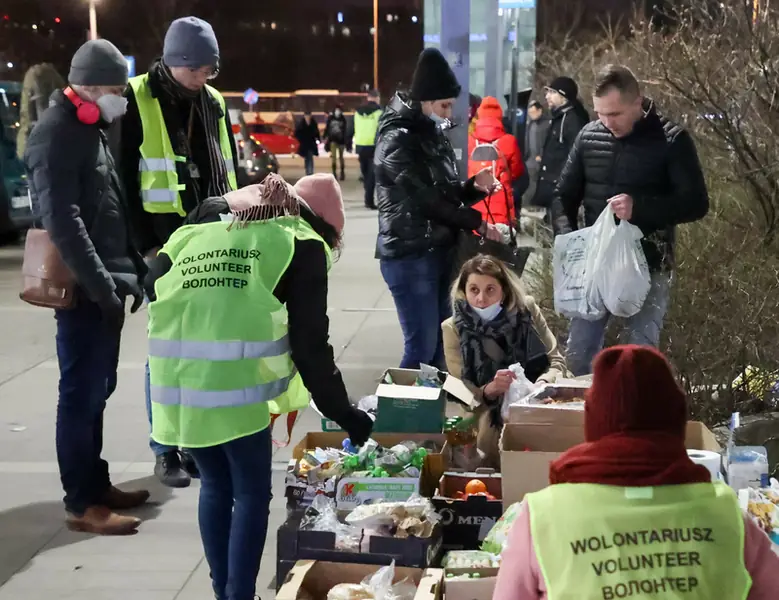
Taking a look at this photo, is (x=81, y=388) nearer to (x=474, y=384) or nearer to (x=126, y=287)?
(x=126, y=287)

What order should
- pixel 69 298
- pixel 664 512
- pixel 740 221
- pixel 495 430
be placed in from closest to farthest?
pixel 664 512 → pixel 69 298 → pixel 495 430 → pixel 740 221

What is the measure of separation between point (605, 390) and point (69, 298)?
9.20 ft

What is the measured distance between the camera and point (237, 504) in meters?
3.68

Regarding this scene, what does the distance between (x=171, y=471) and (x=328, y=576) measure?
1.89m

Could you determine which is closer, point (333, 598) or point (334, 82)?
point (333, 598)

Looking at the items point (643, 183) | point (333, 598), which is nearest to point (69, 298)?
point (333, 598)

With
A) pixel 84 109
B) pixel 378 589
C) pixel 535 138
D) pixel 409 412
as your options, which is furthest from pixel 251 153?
pixel 378 589

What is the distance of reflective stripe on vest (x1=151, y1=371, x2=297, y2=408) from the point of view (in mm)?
3547

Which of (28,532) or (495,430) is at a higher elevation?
(495,430)

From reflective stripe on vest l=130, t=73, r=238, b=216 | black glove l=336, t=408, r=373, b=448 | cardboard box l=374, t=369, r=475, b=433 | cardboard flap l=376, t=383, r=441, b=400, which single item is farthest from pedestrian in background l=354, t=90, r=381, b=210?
black glove l=336, t=408, r=373, b=448

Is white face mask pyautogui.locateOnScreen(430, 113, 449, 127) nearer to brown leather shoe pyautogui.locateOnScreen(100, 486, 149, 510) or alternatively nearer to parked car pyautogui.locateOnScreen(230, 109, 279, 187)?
brown leather shoe pyautogui.locateOnScreen(100, 486, 149, 510)

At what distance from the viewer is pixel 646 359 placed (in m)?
2.45

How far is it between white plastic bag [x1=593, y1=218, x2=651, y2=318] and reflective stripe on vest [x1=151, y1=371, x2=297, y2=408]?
2123mm

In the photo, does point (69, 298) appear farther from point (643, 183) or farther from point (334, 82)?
point (334, 82)
